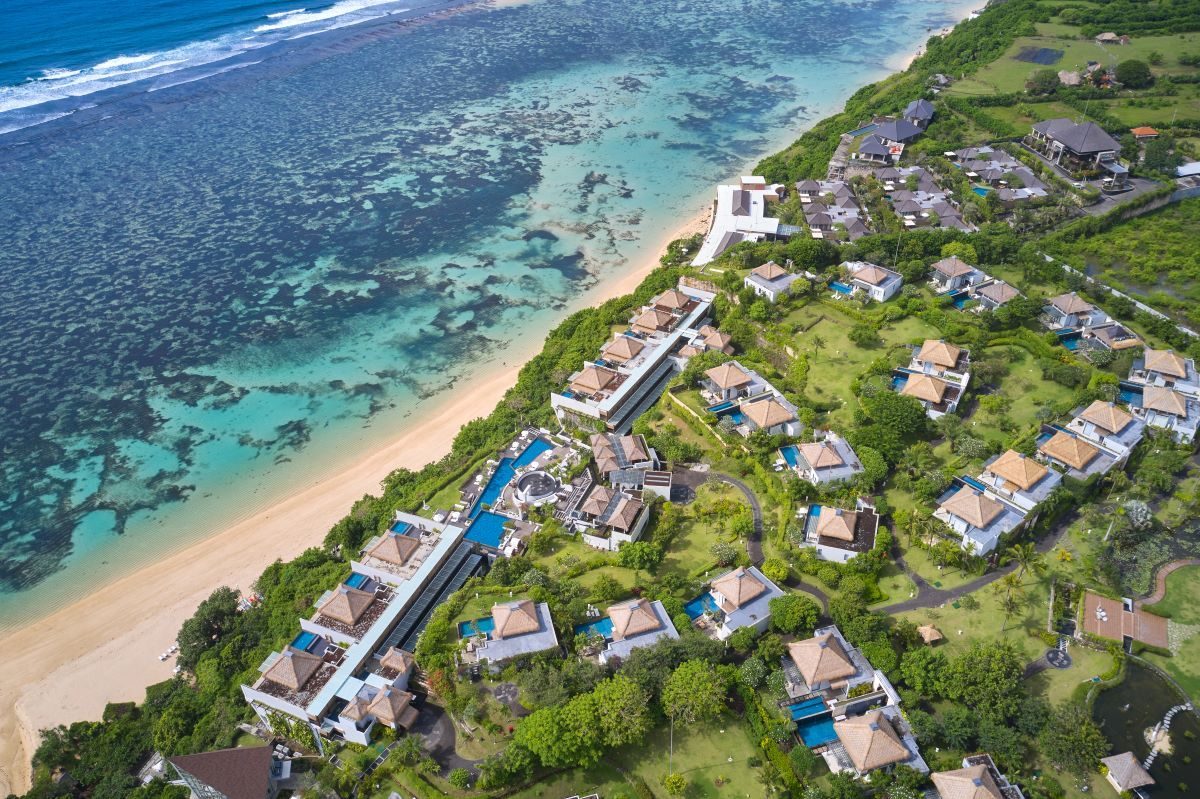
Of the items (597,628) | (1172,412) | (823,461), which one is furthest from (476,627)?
(1172,412)

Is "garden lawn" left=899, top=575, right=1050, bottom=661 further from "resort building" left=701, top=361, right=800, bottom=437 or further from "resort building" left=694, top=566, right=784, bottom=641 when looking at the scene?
"resort building" left=701, top=361, right=800, bottom=437

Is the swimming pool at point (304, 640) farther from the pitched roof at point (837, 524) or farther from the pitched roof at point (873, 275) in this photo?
the pitched roof at point (873, 275)

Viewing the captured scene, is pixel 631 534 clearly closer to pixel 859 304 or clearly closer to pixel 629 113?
pixel 859 304

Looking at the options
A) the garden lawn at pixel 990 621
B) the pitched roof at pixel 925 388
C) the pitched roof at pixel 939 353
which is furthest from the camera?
the pitched roof at pixel 939 353

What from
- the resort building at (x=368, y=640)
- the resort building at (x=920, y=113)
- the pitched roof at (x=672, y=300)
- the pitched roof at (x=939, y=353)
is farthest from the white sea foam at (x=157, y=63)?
the pitched roof at (x=939, y=353)

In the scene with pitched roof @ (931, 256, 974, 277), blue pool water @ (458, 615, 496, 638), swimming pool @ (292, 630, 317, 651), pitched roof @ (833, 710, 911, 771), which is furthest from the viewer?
pitched roof @ (931, 256, 974, 277)

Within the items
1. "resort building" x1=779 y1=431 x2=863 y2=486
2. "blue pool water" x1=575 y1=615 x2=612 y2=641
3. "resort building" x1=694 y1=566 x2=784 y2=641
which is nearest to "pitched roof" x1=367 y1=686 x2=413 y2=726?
"blue pool water" x1=575 y1=615 x2=612 y2=641

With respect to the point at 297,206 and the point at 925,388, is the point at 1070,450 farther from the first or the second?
the point at 297,206
